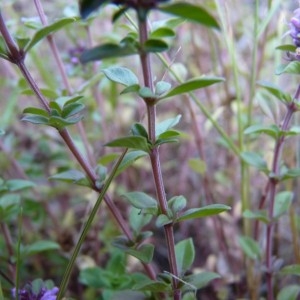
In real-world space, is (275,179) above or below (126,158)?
below

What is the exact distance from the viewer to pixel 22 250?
0.87 metres

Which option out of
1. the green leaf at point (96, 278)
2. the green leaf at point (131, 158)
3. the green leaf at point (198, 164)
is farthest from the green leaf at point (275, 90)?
the green leaf at point (96, 278)

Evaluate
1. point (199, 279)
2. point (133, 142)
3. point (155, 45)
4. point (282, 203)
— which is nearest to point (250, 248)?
point (282, 203)

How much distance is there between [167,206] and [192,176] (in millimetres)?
837

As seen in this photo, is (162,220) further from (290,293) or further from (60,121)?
(290,293)

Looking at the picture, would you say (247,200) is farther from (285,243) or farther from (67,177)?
(67,177)

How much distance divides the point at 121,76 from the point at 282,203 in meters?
0.46

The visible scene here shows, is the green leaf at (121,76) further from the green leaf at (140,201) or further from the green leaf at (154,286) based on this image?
the green leaf at (154,286)

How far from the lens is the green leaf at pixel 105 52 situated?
467 mm

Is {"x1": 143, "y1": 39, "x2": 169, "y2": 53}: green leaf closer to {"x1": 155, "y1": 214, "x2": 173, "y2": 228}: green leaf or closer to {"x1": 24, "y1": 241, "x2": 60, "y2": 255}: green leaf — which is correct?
{"x1": 155, "y1": 214, "x2": 173, "y2": 228}: green leaf

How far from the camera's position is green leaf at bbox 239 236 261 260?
0.91 m

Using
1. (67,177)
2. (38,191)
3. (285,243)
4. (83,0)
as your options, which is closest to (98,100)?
(38,191)

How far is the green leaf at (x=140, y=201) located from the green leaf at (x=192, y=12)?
11.9 inches

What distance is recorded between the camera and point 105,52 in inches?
18.5
